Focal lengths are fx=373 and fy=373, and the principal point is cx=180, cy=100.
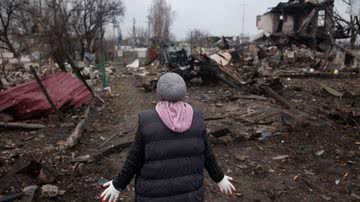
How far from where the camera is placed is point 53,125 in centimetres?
779

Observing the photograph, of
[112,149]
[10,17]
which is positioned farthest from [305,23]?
[112,149]

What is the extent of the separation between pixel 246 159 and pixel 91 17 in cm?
2929

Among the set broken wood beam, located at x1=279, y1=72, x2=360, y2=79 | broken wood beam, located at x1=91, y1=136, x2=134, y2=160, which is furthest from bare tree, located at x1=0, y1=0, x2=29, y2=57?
broken wood beam, located at x1=91, y1=136, x2=134, y2=160

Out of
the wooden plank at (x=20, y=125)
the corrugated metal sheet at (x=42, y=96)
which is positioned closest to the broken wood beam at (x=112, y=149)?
the wooden plank at (x=20, y=125)

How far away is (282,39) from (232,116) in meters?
28.5

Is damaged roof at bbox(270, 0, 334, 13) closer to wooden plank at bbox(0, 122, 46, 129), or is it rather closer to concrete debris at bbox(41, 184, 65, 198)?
wooden plank at bbox(0, 122, 46, 129)

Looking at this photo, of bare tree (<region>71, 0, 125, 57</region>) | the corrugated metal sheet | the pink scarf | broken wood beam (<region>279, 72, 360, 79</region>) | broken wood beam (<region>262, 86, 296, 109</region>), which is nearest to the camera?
the pink scarf

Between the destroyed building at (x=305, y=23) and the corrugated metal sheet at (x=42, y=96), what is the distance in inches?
979

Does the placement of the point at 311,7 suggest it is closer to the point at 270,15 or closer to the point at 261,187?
the point at 270,15

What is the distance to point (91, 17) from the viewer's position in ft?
107

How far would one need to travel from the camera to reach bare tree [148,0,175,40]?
45875 mm

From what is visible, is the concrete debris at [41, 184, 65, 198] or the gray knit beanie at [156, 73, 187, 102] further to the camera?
the concrete debris at [41, 184, 65, 198]

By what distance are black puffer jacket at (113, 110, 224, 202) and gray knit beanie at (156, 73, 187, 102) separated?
12 centimetres

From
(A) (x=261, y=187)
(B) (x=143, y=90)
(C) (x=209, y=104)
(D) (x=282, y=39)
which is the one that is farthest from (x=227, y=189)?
(D) (x=282, y=39)
